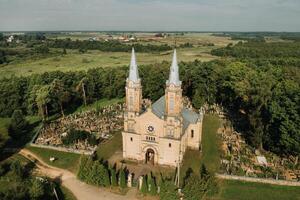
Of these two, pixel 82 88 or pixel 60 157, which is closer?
pixel 60 157

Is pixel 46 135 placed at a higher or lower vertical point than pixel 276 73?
lower

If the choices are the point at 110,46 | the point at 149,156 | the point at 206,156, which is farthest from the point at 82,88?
the point at 110,46

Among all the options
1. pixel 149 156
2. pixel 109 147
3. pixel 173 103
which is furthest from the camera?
pixel 109 147

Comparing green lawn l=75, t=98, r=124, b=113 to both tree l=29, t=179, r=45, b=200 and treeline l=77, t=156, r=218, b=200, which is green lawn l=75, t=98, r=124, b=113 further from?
tree l=29, t=179, r=45, b=200

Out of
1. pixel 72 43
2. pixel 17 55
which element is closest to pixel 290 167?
pixel 17 55

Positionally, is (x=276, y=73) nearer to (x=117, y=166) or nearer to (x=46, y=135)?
(x=117, y=166)

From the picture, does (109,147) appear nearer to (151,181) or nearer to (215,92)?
(151,181)
